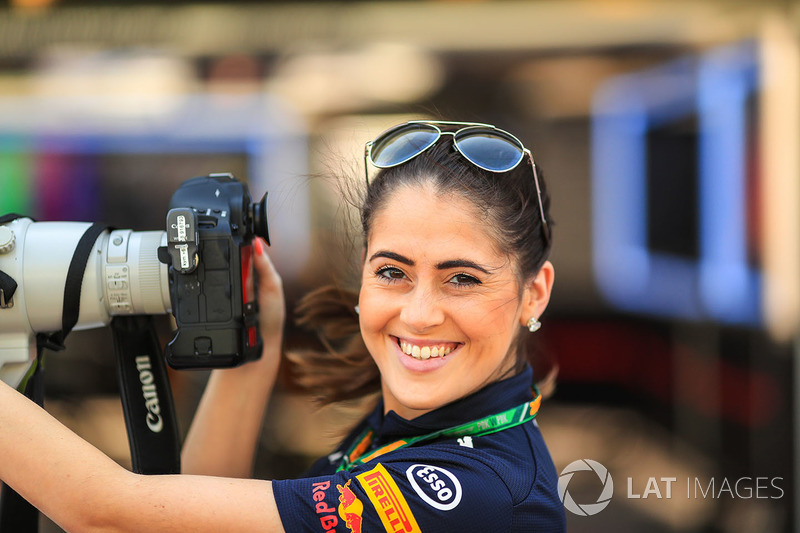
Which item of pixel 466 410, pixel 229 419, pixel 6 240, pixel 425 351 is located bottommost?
pixel 229 419

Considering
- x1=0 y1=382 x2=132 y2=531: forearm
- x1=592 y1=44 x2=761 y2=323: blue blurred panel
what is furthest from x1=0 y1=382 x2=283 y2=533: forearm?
x1=592 y1=44 x2=761 y2=323: blue blurred panel

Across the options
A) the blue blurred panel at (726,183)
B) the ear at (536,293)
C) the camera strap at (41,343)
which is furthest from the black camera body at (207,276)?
the blue blurred panel at (726,183)

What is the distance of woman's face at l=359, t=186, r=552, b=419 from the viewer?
1271 millimetres

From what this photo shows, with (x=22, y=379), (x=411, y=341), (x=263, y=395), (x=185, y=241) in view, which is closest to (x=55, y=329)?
(x=22, y=379)

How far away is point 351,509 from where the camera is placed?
3.65 feet

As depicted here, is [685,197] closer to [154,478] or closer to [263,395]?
Answer: [263,395]

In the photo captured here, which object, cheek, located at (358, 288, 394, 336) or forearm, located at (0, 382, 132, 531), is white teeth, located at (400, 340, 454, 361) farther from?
forearm, located at (0, 382, 132, 531)

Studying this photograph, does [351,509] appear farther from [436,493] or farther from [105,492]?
[105,492]

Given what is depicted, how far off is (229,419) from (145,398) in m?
0.23

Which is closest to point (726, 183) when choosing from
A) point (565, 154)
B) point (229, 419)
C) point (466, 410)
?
point (565, 154)

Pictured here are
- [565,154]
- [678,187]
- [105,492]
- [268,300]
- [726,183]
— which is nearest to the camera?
[105,492]

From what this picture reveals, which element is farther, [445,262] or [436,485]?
[445,262]

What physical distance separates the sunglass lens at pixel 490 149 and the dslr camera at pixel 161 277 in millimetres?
401

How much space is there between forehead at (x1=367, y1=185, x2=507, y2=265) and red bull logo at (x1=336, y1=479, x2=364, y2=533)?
0.41 metres
